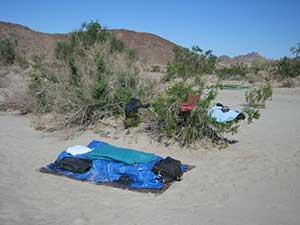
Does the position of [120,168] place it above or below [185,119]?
below

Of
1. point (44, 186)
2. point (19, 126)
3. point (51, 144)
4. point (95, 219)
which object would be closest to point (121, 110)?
point (51, 144)

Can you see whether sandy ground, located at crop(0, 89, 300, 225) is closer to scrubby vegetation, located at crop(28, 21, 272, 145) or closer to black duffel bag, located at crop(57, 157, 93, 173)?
black duffel bag, located at crop(57, 157, 93, 173)

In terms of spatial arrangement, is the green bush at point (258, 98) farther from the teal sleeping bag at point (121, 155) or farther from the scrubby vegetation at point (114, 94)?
the teal sleeping bag at point (121, 155)

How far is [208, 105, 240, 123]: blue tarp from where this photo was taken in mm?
7148

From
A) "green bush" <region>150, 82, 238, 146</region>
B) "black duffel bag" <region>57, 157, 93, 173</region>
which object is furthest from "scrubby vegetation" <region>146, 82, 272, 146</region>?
"black duffel bag" <region>57, 157, 93, 173</region>

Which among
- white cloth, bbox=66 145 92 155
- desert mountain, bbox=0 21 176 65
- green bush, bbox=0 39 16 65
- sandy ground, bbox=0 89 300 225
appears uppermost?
desert mountain, bbox=0 21 176 65

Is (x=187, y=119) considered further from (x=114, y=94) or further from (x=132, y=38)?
(x=132, y=38)

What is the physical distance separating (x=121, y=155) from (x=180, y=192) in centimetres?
150

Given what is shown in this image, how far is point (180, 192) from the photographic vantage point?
16.1 ft

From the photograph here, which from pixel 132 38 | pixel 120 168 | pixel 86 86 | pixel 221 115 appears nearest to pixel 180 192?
pixel 120 168

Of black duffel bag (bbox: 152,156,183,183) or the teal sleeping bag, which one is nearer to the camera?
black duffel bag (bbox: 152,156,183,183)

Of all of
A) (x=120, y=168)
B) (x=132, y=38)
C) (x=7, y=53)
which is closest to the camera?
(x=120, y=168)

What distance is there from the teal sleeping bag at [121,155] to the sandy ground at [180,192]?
788mm

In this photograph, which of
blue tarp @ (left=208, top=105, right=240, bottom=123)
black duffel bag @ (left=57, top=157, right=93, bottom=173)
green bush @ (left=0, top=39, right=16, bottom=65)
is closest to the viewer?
black duffel bag @ (left=57, top=157, right=93, bottom=173)
